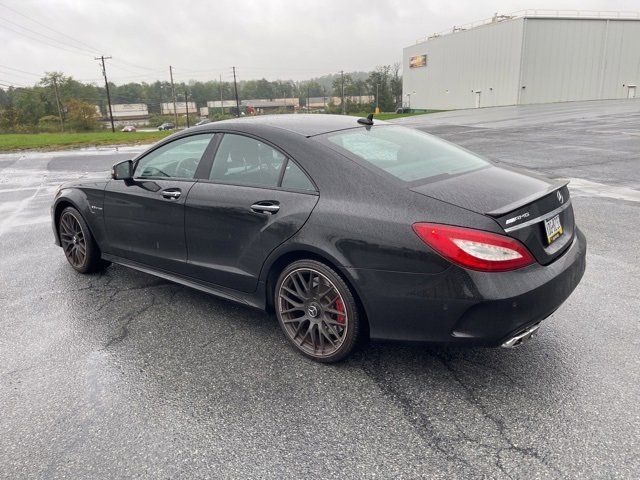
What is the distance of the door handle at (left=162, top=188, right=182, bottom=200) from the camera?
3.85 meters

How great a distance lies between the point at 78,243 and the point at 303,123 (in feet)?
9.14

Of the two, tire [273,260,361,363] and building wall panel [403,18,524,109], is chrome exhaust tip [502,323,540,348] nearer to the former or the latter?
tire [273,260,361,363]

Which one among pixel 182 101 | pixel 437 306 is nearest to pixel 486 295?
pixel 437 306

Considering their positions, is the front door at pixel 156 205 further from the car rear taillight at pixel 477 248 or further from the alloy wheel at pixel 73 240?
the car rear taillight at pixel 477 248

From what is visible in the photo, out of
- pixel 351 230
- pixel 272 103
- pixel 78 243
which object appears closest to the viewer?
pixel 351 230

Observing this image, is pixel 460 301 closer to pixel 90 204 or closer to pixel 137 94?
pixel 90 204

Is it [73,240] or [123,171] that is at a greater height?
[123,171]

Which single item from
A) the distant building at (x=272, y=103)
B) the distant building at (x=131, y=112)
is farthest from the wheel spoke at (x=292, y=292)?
the distant building at (x=131, y=112)

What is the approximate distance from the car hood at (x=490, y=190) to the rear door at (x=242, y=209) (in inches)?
30.6

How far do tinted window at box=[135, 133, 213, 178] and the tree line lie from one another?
73921 millimetres

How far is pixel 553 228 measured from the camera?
2.87m

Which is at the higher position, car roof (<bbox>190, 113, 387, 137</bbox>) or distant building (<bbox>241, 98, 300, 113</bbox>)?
distant building (<bbox>241, 98, 300, 113</bbox>)

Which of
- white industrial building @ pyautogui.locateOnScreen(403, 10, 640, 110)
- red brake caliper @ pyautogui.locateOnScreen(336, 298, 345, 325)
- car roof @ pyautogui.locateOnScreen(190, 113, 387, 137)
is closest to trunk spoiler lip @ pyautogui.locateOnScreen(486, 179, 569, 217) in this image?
red brake caliper @ pyautogui.locateOnScreen(336, 298, 345, 325)

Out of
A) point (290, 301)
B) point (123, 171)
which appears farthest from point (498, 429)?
point (123, 171)
